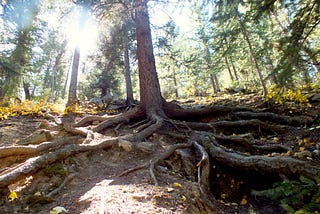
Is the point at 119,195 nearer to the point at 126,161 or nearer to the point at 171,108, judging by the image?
the point at 126,161

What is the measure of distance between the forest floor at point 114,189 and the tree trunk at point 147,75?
1.86 metres

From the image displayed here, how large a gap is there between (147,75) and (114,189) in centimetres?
431

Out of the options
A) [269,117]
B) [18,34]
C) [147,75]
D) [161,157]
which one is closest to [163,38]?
[147,75]

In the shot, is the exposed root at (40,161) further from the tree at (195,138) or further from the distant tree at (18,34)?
the distant tree at (18,34)

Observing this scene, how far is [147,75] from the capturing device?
662 centimetres

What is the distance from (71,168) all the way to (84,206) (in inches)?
53.4

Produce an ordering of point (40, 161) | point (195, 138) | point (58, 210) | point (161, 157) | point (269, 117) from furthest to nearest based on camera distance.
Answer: point (269, 117) → point (195, 138) → point (161, 157) → point (40, 161) → point (58, 210)

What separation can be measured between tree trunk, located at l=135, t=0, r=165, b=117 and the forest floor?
73.1 inches

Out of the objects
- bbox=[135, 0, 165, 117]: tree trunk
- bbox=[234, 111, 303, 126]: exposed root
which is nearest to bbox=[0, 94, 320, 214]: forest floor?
bbox=[234, 111, 303, 126]: exposed root

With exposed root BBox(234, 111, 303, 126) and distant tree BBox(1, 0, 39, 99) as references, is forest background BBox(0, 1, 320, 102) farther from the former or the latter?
exposed root BBox(234, 111, 303, 126)

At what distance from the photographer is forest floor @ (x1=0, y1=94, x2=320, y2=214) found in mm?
2523

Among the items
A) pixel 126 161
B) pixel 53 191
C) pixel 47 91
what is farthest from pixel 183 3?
pixel 47 91

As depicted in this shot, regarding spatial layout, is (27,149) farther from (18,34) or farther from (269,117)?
(18,34)

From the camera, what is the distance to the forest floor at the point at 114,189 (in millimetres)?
2523
